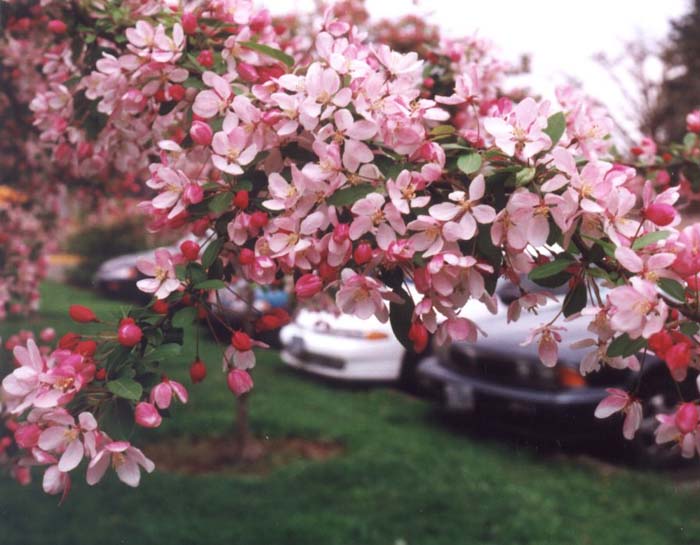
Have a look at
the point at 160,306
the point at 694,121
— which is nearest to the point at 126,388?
the point at 160,306

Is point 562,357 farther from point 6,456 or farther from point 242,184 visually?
point 242,184

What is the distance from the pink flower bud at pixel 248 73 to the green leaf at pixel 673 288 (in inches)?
41.8

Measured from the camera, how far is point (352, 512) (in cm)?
424

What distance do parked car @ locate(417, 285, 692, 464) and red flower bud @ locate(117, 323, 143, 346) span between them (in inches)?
131

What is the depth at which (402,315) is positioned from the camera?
1.49 metres

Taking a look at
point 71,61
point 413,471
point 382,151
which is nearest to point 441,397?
point 413,471

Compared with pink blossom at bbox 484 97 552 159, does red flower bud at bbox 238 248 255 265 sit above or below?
below

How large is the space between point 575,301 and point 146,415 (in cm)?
80

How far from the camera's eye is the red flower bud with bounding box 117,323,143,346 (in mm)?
1464

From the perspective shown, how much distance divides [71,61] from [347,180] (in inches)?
50.4

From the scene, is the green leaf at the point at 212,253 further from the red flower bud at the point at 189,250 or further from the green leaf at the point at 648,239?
the green leaf at the point at 648,239

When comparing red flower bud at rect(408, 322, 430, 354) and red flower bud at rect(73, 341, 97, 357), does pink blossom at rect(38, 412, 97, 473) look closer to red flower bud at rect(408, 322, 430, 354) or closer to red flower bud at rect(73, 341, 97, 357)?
red flower bud at rect(73, 341, 97, 357)

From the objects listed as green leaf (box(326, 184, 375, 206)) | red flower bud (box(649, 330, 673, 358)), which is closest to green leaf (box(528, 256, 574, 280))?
red flower bud (box(649, 330, 673, 358))

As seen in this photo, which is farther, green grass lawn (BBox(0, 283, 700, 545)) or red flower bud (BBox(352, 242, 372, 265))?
green grass lawn (BBox(0, 283, 700, 545))
